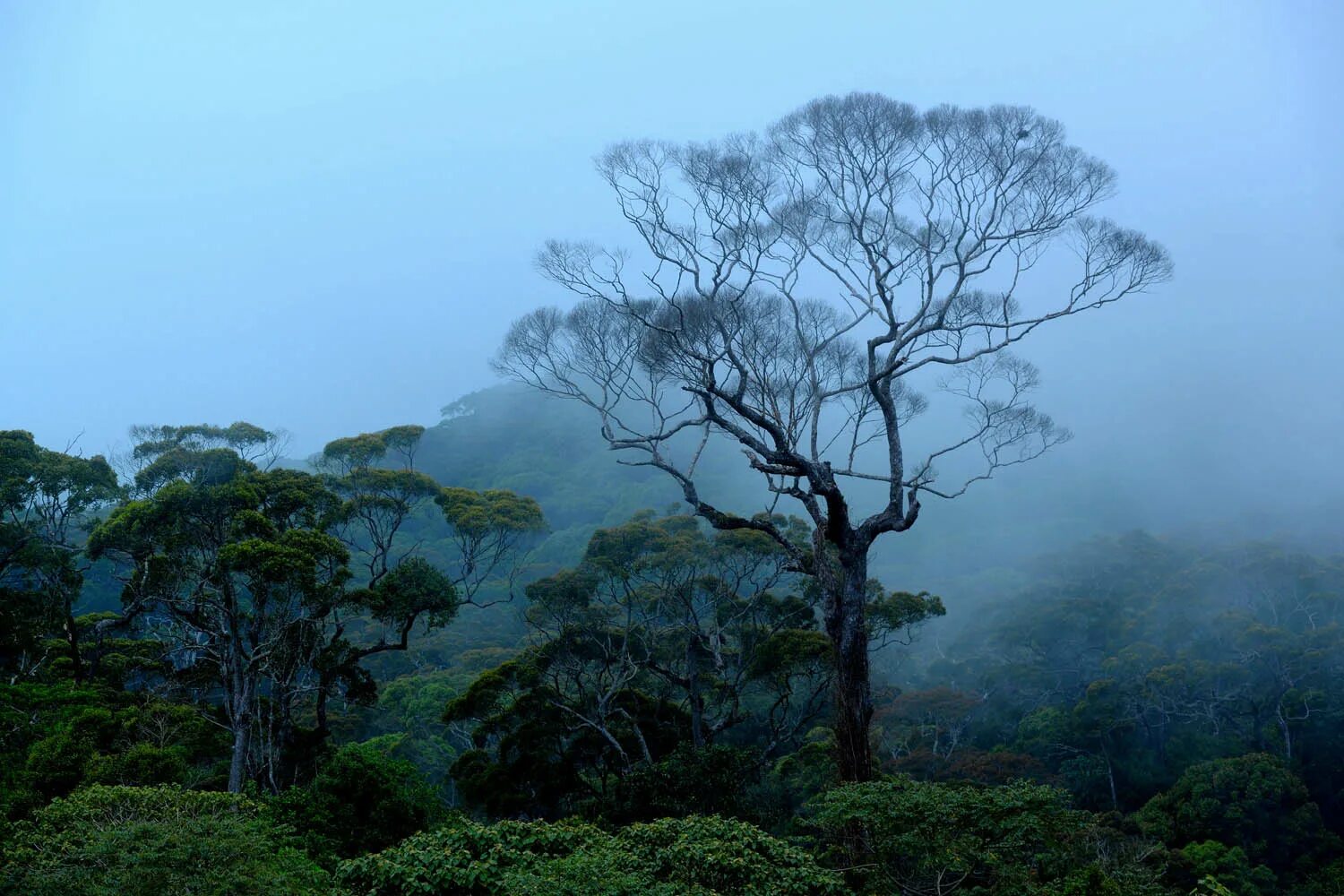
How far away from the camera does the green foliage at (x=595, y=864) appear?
289 inches

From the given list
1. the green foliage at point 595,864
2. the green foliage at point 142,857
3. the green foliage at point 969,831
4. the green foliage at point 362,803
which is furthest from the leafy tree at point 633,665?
the green foliage at point 142,857

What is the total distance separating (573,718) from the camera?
17672 mm

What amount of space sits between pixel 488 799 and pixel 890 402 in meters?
10.1

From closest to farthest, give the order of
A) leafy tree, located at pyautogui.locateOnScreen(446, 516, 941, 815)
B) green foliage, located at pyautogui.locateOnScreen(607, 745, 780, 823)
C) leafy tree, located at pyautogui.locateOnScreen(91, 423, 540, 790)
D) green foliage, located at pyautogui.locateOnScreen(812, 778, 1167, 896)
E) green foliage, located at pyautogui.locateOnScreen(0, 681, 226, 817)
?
green foliage, located at pyautogui.locateOnScreen(812, 778, 1167, 896) → green foliage, located at pyautogui.locateOnScreen(0, 681, 226, 817) → leafy tree, located at pyautogui.locateOnScreen(91, 423, 540, 790) → green foliage, located at pyautogui.locateOnScreen(607, 745, 780, 823) → leafy tree, located at pyautogui.locateOnScreen(446, 516, 941, 815)

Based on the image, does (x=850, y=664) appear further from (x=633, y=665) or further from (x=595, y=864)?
(x=633, y=665)

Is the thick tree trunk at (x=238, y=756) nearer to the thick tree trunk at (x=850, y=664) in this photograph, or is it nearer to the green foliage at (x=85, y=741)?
the green foliage at (x=85, y=741)

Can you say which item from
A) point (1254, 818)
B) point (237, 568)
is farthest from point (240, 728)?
point (1254, 818)

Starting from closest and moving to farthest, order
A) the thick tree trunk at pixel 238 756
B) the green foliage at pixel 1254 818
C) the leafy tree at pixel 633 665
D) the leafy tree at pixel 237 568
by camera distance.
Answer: the thick tree trunk at pixel 238 756, the leafy tree at pixel 237 568, the leafy tree at pixel 633 665, the green foliage at pixel 1254 818

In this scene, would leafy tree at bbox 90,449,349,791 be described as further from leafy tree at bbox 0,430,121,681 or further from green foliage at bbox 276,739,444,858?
green foliage at bbox 276,739,444,858

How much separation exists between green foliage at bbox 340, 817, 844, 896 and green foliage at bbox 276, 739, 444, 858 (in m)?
3.90

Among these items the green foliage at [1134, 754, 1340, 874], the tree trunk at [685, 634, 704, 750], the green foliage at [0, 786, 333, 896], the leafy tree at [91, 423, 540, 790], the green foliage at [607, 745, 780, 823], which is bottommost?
the green foliage at [1134, 754, 1340, 874]

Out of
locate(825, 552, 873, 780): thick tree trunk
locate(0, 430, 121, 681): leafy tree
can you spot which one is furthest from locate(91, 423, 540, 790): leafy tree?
locate(825, 552, 873, 780): thick tree trunk

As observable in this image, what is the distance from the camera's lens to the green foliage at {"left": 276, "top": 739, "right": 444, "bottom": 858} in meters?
11.6

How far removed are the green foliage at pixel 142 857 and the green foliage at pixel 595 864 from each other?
0.67 metres
